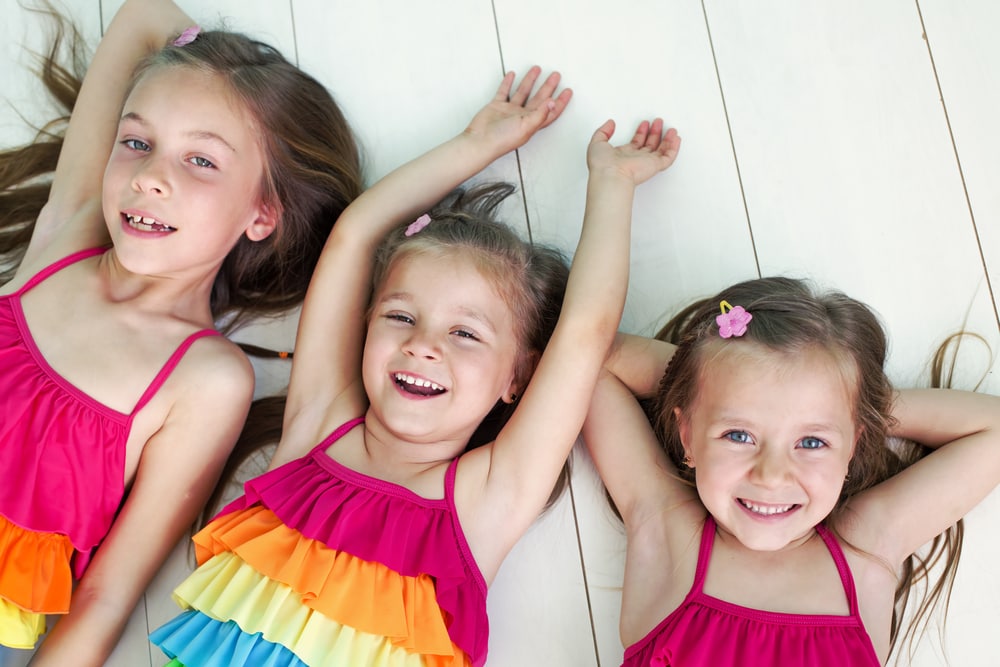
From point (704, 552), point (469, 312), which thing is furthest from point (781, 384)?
point (469, 312)

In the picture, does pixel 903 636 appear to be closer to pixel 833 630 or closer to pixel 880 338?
pixel 833 630

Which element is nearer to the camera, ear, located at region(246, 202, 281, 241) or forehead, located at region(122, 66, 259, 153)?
forehead, located at region(122, 66, 259, 153)

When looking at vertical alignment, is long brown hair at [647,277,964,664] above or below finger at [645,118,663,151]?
below

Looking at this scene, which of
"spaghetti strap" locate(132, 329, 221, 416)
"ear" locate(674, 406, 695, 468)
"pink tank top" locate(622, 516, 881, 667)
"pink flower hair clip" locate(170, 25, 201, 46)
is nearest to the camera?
"pink tank top" locate(622, 516, 881, 667)

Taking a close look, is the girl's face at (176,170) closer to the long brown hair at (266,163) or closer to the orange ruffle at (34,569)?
the long brown hair at (266,163)

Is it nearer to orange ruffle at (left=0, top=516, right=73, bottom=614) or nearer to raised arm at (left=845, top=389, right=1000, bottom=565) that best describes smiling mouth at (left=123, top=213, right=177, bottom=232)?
orange ruffle at (left=0, top=516, right=73, bottom=614)

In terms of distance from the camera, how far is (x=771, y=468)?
116 centimetres

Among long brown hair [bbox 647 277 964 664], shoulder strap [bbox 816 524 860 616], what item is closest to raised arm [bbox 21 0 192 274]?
long brown hair [bbox 647 277 964 664]

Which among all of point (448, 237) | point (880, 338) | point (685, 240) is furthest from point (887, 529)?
point (448, 237)

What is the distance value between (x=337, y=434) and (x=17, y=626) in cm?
50

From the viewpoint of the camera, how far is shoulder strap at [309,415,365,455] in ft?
4.36

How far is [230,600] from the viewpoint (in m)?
1.21

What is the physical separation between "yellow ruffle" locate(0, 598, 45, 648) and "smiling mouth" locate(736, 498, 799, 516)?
3.16ft

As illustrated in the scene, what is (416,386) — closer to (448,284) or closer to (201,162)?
(448,284)
